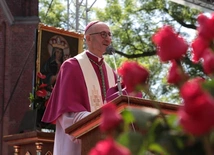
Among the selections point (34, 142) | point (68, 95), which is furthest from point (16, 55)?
point (68, 95)

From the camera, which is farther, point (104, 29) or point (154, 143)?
point (104, 29)

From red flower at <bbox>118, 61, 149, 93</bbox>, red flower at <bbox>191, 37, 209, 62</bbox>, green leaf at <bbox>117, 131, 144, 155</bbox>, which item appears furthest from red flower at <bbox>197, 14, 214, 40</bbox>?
green leaf at <bbox>117, 131, 144, 155</bbox>

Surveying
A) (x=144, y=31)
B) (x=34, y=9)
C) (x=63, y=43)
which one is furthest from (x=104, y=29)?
(x=144, y=31)

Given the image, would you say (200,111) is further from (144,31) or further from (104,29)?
(144,31)

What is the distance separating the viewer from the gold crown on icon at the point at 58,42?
11.8 metres

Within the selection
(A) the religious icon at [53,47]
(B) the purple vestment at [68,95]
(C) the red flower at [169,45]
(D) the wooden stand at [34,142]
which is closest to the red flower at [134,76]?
(C) the red flower at [169,45]

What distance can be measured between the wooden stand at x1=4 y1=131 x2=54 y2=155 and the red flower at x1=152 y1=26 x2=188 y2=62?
6.35 meters

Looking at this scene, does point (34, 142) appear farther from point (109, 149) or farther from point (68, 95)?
point (109, 149)

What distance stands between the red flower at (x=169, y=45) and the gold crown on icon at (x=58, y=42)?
10.5 m

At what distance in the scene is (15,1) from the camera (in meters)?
21.8

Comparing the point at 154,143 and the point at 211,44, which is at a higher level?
the point at 211,44

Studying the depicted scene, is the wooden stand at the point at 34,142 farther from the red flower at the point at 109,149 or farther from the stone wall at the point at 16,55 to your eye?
the stone wall at the point at 16,55

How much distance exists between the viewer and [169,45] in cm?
134

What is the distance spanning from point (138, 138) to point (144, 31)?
897 inches
